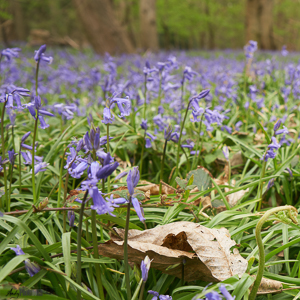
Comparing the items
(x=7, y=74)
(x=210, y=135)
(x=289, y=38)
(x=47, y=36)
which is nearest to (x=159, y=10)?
(x=47, y=36)

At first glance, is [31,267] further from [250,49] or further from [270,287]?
[250,49]

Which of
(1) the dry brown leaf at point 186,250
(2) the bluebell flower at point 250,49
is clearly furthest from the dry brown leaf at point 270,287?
(2) the bluebell flower at point 250,49

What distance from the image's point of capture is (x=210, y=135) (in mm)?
3027

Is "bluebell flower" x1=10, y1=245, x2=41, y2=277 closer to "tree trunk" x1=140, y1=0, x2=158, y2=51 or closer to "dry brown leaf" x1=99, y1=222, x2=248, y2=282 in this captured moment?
"dry brown leaf" x1=99, y1=222, x2=248, y2=282

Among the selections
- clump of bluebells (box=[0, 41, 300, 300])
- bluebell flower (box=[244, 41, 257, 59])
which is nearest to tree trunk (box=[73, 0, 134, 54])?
bluebell flower (box=[244, 41, 257, 59])

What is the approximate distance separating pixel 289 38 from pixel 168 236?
5006cm

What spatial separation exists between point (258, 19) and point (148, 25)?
7149 millimetres

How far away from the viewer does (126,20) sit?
27250 millimetres

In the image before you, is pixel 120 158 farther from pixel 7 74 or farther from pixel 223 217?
pixel 7 74

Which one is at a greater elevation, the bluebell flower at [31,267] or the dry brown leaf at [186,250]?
the bluebell flower at [31,267]

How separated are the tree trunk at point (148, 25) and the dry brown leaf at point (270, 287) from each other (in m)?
16.6

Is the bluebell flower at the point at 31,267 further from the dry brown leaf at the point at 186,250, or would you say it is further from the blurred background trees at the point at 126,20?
the blurred background trees at the point at 126,20

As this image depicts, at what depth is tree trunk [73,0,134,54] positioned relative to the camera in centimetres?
1275

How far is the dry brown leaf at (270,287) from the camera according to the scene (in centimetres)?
134
